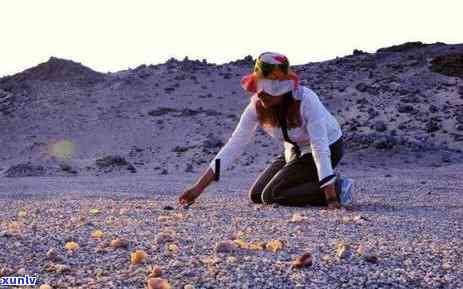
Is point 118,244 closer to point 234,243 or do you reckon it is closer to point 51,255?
point 51,255

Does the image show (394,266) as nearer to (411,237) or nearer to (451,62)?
(411,237)

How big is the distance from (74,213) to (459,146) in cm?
1325

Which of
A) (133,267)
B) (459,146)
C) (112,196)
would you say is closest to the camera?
(133,267)

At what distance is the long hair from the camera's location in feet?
18.6

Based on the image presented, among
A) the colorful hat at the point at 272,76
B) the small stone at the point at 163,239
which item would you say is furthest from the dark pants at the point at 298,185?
the small stone at the point at 163,239

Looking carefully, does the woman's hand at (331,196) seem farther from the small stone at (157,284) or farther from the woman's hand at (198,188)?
the small stone at (157,284)

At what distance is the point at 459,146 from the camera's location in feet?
56.4

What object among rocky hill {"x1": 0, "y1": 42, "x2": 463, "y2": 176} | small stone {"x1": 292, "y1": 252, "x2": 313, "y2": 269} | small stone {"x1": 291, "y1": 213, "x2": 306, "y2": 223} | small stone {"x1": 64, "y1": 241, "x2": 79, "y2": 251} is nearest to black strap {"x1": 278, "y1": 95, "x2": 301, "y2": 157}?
small stone {"x1": 291, "y1": 213, "x2": 306, "y2": 223}

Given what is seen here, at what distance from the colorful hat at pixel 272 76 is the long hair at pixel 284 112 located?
117 mm

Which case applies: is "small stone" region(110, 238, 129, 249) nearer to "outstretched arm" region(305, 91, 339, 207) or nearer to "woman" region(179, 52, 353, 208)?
"woman" region(179, 52, 353, 208)

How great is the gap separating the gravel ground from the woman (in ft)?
0.78

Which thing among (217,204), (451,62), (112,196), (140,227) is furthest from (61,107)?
(140,227)

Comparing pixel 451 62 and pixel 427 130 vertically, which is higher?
pixel 451 62

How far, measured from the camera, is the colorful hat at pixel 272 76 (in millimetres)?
5422
